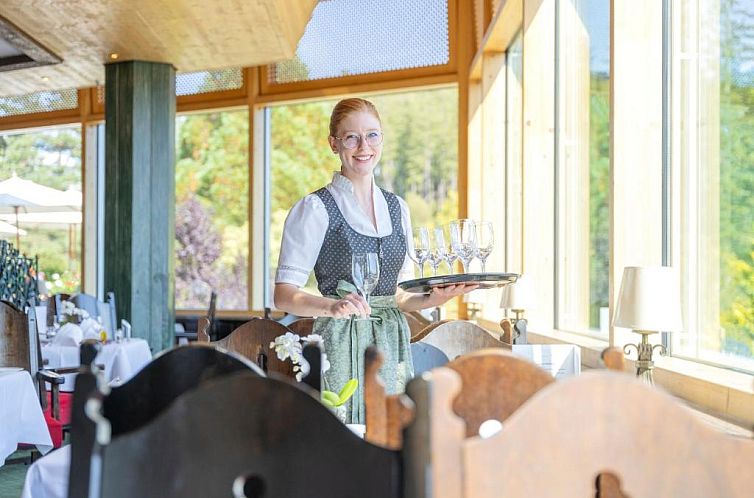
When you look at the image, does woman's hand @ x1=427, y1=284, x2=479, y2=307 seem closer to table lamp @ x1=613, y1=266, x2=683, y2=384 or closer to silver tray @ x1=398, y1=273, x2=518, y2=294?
silver tray @ x1=398, y1=273, x2=518, y2=294

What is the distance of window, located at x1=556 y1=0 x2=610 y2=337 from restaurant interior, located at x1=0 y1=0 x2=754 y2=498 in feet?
0.10

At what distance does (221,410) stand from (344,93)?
28.2 feet

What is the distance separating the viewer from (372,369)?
1.32 meters

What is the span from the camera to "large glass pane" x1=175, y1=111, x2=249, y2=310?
398 inches

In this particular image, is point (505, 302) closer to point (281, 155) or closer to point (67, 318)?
point (67, 318)

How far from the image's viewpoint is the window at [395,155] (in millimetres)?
8930

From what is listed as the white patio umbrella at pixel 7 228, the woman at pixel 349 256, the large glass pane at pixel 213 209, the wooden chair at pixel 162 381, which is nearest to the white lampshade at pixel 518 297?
the woman at pixel 349 256

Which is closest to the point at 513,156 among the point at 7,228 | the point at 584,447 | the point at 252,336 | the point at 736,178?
the point at 736,178

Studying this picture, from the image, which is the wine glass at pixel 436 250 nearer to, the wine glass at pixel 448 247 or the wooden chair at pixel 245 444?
the wine glass at pixel 448 247

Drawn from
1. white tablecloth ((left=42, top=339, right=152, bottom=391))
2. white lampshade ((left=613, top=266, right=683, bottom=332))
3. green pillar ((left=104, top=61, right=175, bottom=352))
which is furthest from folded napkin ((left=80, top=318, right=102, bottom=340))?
white lampshade ((left=613, top=266, right=683, bottom=332))

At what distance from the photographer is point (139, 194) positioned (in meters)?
8.02

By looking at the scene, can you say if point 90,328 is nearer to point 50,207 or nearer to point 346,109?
point 50,207

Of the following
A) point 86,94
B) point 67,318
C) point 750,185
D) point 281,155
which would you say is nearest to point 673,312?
point 750,185

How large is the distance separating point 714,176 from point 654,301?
89 cm
